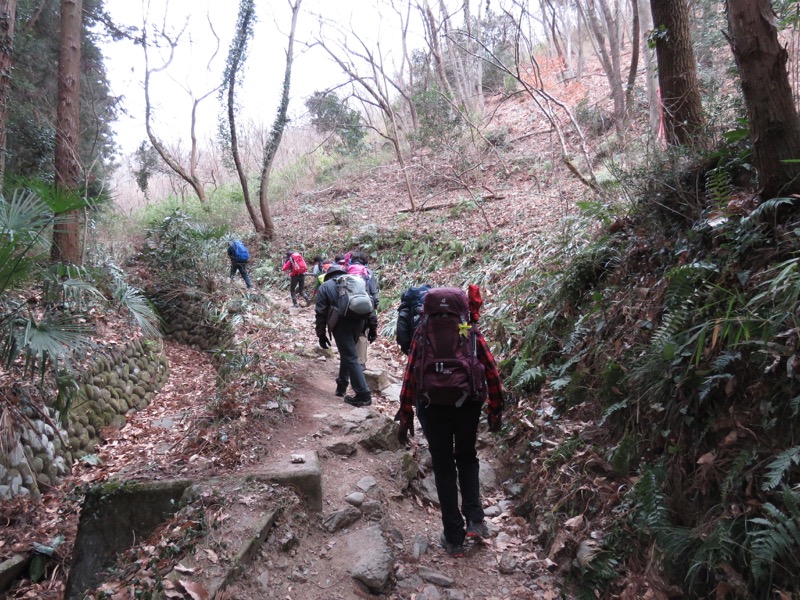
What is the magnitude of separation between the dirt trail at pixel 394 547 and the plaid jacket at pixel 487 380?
1.11m

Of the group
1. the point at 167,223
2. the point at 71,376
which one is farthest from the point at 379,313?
the point at 71,376

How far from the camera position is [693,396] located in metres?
3.33

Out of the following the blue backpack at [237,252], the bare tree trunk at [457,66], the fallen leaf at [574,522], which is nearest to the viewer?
the fallen leaf at [574,522]

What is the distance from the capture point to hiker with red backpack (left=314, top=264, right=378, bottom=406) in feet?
20.5

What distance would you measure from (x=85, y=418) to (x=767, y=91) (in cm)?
801

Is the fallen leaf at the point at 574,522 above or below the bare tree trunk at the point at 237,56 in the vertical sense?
below

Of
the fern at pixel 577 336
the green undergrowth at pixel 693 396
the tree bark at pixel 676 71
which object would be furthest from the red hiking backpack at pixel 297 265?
the tree bark at pixel 676 71

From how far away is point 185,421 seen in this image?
22.3 feet

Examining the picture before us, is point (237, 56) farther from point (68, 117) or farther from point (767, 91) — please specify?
point (767, 91)

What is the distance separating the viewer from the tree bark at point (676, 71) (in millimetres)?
5922

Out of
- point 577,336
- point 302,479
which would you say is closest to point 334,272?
point 302,479

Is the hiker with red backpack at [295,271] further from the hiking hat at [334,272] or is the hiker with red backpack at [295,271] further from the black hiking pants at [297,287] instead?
the hiking hat at [334,272]

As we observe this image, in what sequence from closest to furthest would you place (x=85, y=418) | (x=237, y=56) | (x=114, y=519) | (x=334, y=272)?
(x=114, y=519) < (x=334, y=272) < (x=85, y=418) < (x=237, y=56)

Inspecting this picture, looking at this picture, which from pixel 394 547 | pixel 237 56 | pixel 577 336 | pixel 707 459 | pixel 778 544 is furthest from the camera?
pixel 237 56
